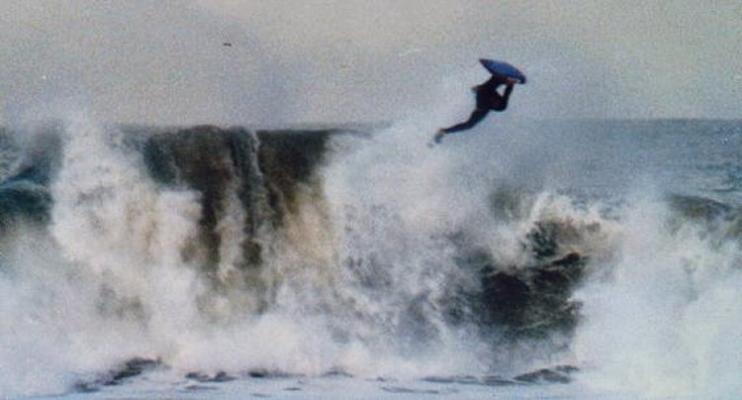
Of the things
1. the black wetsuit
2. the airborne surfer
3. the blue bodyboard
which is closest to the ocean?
the airborne surfer

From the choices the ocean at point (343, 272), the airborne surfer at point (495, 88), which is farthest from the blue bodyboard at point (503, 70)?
the ocean at point (343, 272)

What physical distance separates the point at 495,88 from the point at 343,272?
151 inches

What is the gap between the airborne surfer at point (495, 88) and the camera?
48.6 ft

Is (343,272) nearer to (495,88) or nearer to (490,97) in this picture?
(490,97)

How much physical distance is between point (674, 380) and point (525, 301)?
130 inches

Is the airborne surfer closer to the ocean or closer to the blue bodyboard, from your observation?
the blue bodyboard

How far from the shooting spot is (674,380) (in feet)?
50.1

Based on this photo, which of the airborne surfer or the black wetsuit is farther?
the black wetsuit

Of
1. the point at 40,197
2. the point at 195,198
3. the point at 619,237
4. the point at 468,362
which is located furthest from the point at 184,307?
the point at 619,237

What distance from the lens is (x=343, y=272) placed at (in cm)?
1752

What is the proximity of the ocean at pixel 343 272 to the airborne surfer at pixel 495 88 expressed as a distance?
285 cm

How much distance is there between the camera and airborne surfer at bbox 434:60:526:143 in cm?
1483

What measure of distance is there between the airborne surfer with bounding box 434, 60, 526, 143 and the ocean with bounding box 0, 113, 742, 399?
285 centimetres

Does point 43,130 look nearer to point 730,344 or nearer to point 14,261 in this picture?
point 14,261
